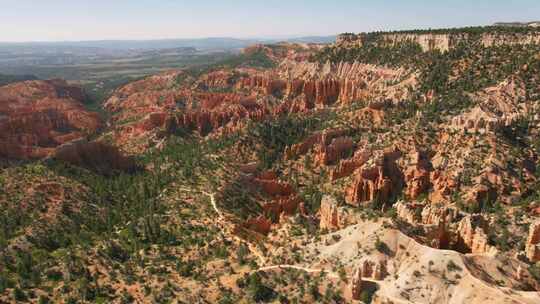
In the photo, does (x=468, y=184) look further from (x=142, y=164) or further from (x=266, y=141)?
(x=142, y=164)

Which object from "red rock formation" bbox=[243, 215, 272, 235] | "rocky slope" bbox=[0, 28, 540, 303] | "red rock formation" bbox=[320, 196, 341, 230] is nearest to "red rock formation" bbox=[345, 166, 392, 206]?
"rocky slope" bbox=[0, 28, 540, 303]

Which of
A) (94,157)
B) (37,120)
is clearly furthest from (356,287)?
(37,120)

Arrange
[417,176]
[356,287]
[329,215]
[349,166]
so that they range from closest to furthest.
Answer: [356,287]
[329,215]
[417,176]
[349,166]

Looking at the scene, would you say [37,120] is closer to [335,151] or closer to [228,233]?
[335,151]

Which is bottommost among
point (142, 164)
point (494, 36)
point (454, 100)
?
point (142, 164)

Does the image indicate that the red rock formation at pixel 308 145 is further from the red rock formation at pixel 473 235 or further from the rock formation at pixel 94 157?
the red rock formation at pixel 473 235

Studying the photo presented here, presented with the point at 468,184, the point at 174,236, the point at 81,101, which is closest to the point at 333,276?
the point at 174,236
